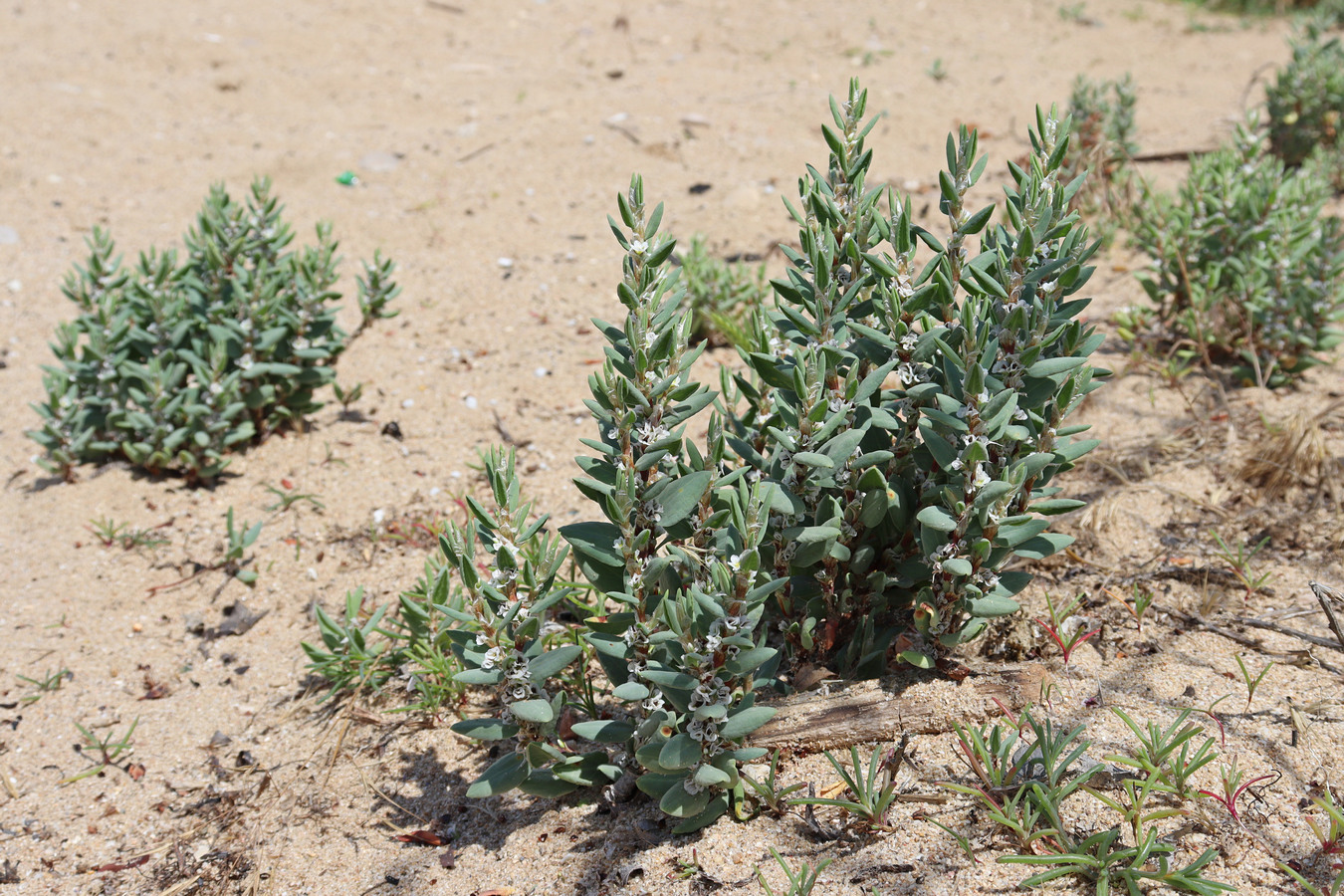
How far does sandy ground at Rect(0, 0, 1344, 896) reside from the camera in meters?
2.24

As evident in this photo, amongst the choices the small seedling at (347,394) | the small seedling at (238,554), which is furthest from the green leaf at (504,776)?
the small seedling at (347,394)

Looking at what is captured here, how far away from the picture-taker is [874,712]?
2199mm

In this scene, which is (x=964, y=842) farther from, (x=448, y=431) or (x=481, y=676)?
(x=448, y=431)

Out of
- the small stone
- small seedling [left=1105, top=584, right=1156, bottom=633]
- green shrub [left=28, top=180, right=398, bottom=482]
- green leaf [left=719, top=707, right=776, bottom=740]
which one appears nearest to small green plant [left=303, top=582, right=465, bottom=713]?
green leaf [left=719, top=707, right=776, bottom=740]

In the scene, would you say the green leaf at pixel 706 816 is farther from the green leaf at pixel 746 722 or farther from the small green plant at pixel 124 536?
the small green plant at pixel 124 536

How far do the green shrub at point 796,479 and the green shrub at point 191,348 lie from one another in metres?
2.04

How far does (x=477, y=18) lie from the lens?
26.6ft

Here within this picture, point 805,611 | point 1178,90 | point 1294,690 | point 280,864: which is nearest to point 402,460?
point 280,864

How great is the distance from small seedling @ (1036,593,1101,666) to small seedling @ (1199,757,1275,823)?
1.42ft

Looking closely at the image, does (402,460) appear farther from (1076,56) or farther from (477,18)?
(1076,56)

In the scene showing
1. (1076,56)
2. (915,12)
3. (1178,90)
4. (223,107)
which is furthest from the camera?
(915,12)

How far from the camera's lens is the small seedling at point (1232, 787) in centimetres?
197

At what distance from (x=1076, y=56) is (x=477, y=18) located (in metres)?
5.03

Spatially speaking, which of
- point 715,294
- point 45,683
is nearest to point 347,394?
point 45,683
